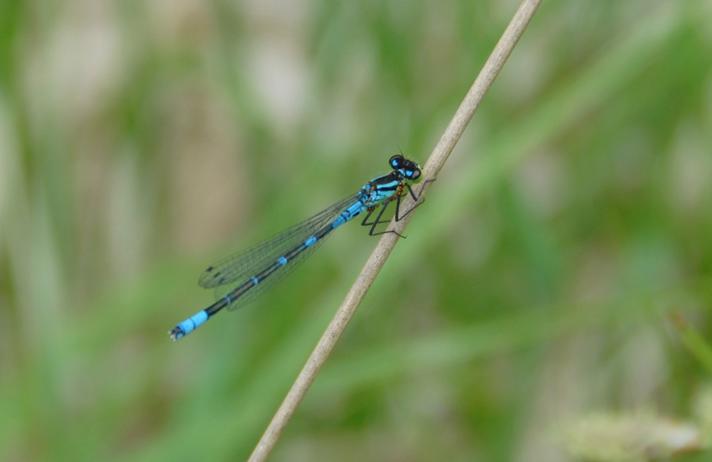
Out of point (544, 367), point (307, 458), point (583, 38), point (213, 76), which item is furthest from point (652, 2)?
point (307, 458)

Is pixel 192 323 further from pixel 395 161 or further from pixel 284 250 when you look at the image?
pixel 395 161

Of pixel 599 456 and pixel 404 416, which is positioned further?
pixel 404 416

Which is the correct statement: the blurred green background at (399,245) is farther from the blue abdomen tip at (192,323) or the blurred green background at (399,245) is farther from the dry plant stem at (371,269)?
the dry plant stem at (371,269)

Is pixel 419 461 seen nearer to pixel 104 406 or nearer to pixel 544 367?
pixel 544 367

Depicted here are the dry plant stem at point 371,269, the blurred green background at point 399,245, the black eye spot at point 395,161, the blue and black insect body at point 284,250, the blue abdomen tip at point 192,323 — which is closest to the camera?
the dry plant stem at point 371,269

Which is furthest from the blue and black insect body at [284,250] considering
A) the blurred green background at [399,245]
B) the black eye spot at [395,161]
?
the blurred green background at [399,245]

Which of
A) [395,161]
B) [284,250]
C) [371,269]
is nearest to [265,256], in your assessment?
[284,250]
